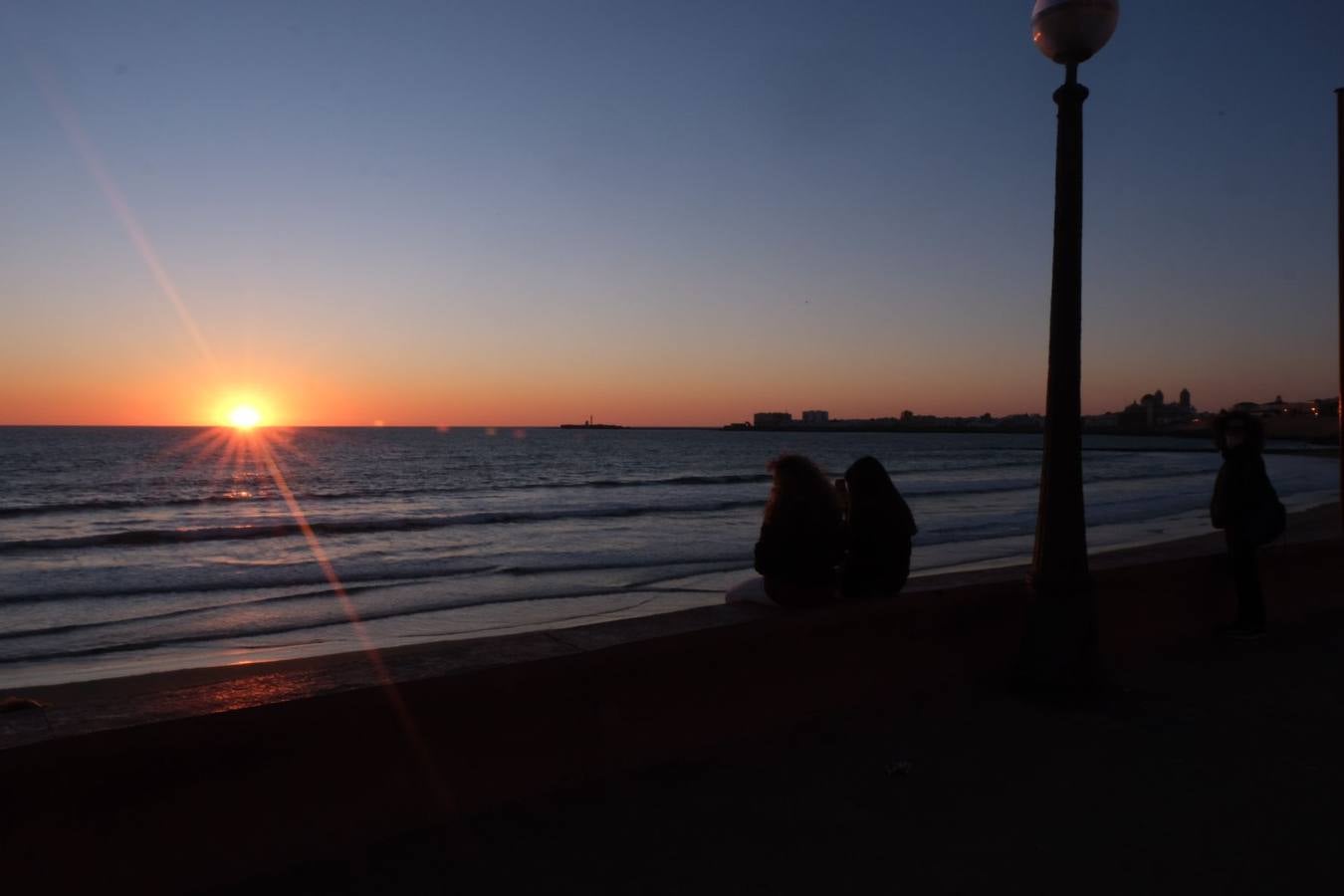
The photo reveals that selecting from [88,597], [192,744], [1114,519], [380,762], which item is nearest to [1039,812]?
[380,762]

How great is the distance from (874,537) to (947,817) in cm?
217

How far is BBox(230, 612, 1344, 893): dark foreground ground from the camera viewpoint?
113 inches

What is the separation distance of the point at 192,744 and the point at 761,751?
6.96ft

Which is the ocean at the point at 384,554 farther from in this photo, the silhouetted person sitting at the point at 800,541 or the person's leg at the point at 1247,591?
the person's leg at the point at 1247,591

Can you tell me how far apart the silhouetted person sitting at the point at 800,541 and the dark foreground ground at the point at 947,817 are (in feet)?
3.18

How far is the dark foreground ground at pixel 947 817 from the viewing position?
2867 mm

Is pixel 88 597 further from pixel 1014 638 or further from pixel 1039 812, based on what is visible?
pixel 1039 812

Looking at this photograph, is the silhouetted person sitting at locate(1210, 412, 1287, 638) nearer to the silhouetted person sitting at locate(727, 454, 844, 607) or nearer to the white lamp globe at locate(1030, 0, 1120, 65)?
the silhouetted person sitting at locate(727, 454, 844, 607)

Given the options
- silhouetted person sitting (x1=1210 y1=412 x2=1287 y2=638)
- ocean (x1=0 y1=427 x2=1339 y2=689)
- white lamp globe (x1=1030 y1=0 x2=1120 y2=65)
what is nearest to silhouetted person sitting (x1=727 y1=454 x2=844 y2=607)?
white lamp globe (x1=1030 y1=0 x2=1120 y2=65)

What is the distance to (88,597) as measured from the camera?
13.2 meters

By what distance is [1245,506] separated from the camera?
5.89 meters

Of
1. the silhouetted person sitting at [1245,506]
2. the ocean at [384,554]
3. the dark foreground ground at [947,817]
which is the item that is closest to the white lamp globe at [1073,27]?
the silhouetted person sitting at [1245,506]

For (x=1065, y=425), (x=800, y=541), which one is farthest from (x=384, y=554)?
(x=1065, y=425)

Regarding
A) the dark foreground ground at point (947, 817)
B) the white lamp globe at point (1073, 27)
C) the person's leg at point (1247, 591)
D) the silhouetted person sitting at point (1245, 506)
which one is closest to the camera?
the dark foreground ground at point (947, 817)
